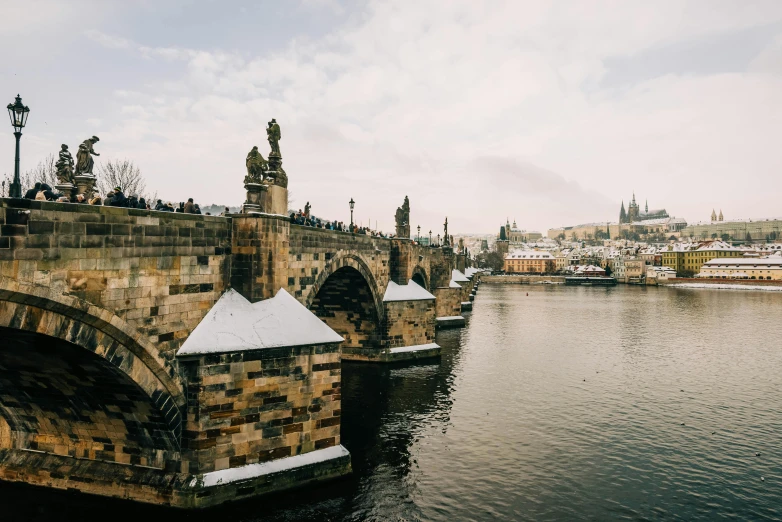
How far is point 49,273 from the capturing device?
982 centimetres

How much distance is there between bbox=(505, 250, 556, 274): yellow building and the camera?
6467 inches

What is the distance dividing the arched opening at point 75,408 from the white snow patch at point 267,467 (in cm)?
106

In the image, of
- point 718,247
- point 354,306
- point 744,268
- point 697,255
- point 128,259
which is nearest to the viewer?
point 128,259

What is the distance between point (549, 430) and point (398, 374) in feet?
32.7

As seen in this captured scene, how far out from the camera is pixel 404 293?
32406 millimetres

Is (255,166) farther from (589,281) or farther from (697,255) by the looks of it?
(697,255)

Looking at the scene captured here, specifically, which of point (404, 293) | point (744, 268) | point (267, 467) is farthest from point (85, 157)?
point (744, 268)

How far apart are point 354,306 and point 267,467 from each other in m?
17.2

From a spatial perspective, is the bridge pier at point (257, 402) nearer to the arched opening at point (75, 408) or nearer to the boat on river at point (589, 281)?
the arched opening at point (75, 408)

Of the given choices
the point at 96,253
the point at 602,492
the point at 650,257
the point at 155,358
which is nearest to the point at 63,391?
the point at 155,358

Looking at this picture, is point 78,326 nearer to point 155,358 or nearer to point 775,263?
point 155,358

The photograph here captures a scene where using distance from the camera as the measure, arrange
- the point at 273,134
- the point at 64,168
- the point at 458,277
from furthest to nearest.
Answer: the point at 458,277 < the point at 273,134 < the point at 64,168

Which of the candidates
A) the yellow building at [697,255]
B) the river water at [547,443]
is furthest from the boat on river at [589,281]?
the river water at [547,443]

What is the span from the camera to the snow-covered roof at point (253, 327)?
519 inches
